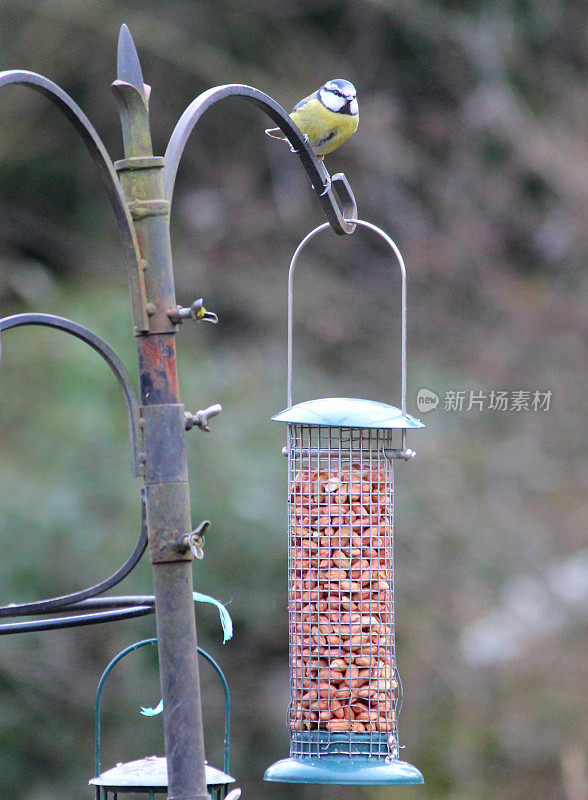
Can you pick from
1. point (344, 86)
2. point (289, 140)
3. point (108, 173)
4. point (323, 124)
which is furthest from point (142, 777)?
point (344, 86)

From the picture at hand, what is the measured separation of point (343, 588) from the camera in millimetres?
2594

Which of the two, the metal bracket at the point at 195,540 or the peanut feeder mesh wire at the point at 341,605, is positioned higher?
the metal bracket at the point at 195,540

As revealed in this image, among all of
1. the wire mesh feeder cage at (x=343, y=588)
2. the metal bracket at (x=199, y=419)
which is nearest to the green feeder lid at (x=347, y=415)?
the wire mesh feeder cage at (x=343, y=588)

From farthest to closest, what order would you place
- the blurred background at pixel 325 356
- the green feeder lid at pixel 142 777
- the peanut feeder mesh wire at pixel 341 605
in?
1. the blurred background at pixel 325 356
2. the peanut feeder mesh wire at pixel 341 605
3. the green feeder lid at pixel 142 777

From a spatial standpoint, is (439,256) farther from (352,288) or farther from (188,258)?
(188,258)

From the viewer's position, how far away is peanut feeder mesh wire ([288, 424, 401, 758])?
2.49 m

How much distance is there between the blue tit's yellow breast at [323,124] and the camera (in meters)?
2.89

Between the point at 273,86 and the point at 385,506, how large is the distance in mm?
5434

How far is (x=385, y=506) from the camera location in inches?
107

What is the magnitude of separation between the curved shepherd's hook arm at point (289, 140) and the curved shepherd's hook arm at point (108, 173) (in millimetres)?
101

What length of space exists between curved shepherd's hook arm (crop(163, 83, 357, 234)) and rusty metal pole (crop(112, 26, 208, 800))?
0.10 feet

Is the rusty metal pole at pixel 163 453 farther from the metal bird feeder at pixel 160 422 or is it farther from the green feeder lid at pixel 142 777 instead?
the green feeder lid at pixel 142 777

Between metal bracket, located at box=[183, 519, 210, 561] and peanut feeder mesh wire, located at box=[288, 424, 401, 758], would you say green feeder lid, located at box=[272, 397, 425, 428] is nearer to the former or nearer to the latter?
peanut feeder mesh wire, located at box=[288, 424, 401, 758]

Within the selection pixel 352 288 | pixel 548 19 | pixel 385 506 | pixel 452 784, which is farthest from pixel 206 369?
pixel 385 506
